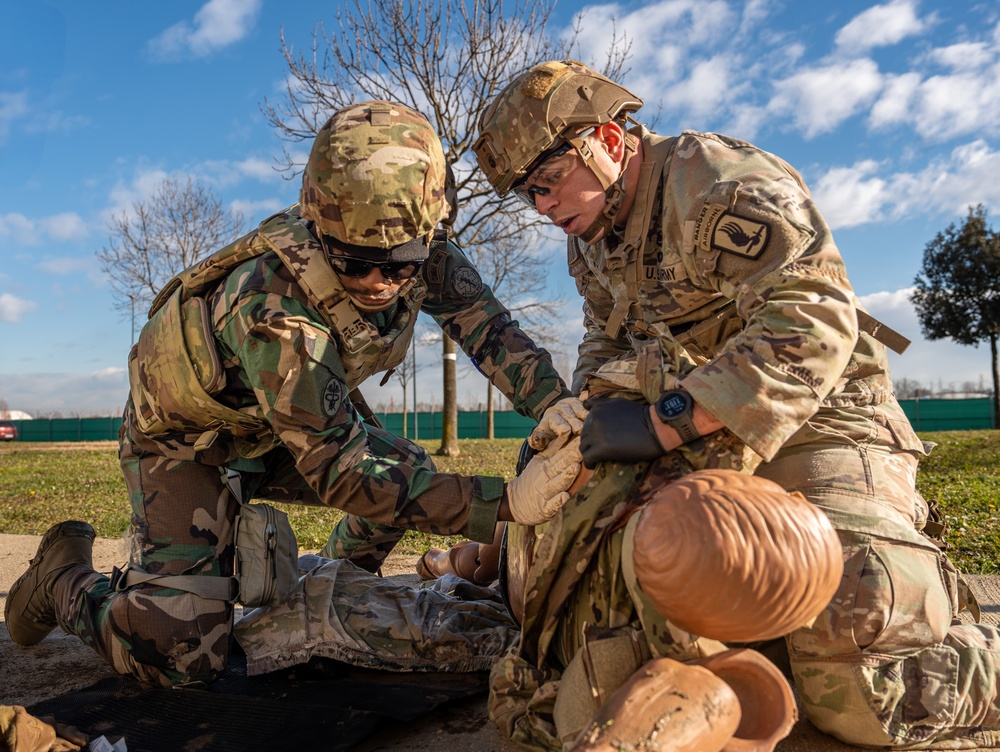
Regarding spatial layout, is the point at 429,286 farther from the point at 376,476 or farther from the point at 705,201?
the point at 705,201

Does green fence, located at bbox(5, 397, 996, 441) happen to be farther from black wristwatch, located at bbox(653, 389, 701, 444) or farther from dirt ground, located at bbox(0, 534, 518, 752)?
black wristwatch, located at bbox(653, 389, 701, 444)

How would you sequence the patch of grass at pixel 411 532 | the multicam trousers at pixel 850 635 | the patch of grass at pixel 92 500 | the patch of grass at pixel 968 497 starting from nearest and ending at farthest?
the multicam trousers at pixel 850 635
the patch of grass at pixel 968 497
the patch of grass at pixel 411 532
the patch of grass at pixel 92 500

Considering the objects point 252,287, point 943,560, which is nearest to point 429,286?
point 252,287

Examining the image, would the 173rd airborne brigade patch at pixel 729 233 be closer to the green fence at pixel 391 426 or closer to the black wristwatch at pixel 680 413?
the black wristwatch at pixel 680 413

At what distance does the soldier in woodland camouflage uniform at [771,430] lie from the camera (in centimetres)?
227

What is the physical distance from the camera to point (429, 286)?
3.90m

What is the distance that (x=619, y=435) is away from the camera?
7.52 feet

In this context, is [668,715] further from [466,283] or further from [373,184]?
[466,283]

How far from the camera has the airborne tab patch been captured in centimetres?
247

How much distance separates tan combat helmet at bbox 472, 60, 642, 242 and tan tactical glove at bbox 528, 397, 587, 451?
894 mm

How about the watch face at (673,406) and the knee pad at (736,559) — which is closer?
the knee pad at (736,559)

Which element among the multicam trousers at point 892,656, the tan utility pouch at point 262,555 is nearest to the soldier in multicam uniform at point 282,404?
the tan utility pouch at point 262,555

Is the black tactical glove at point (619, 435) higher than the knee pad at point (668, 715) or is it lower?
higher

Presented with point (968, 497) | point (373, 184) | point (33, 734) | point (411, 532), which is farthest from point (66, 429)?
point (33, 734)
